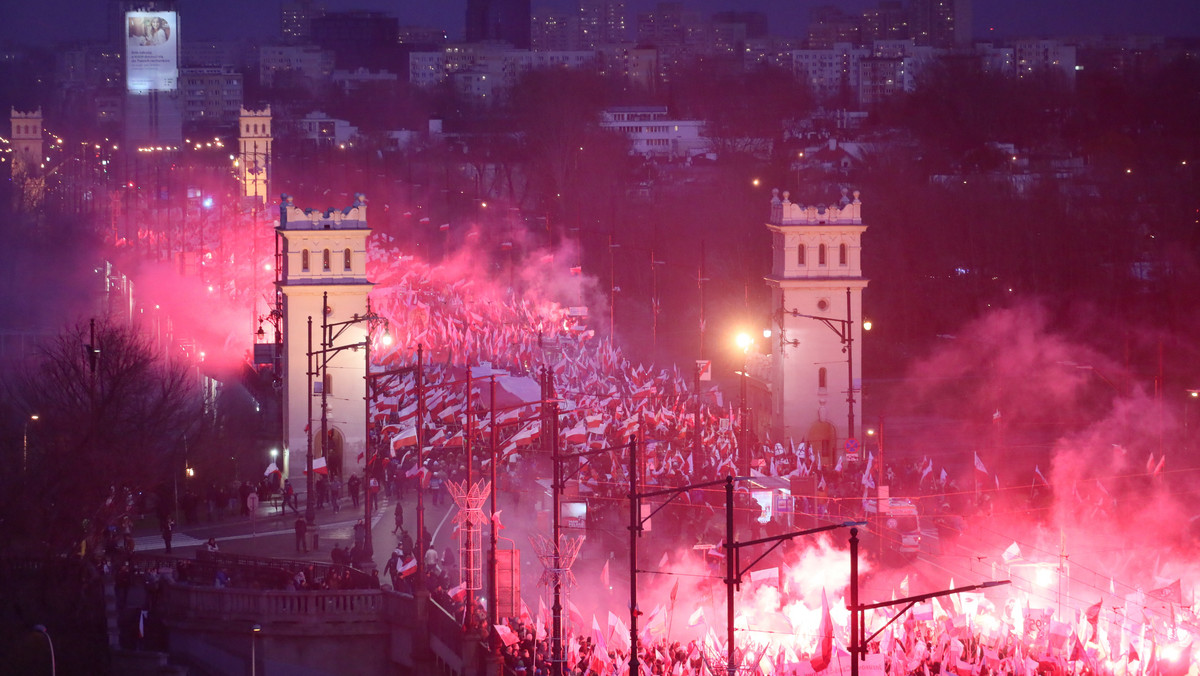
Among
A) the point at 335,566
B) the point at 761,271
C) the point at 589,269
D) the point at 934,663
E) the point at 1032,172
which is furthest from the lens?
the point at 1032,172

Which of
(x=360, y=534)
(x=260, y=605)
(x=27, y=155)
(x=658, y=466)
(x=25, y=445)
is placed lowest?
(x=360, y=534)

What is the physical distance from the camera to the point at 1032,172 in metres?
76.8

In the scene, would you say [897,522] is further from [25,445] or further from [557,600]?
[25,445]

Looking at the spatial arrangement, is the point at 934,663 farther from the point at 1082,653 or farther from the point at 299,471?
the point at 299,471

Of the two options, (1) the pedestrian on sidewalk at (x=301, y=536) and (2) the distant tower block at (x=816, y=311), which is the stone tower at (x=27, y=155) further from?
(1) the pedestrian on sidewalk at (x=301, y=536)

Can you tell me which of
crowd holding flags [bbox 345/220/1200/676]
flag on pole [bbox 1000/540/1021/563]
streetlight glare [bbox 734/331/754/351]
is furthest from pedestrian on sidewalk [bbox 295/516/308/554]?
streetlight glare [bbox 734/331/754/351]

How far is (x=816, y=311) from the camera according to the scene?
40094 millimetres

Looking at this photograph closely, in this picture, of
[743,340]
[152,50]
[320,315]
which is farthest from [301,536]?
[152,50]

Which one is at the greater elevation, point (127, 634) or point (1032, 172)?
point (1032, 172)

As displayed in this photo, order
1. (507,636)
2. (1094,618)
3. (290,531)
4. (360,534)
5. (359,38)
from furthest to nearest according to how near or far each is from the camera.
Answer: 1. (359,38)
2. (290,531)
3. (360,534)
4. (1094,618)
5. (507,636)

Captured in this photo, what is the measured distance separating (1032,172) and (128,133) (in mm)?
71126

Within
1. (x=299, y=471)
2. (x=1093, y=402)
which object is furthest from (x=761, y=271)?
(x=299, y=471)

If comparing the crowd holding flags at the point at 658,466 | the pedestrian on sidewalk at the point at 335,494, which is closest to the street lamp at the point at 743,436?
the crowd holding flags at the point at 658,466

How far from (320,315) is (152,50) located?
107432 millimetres
